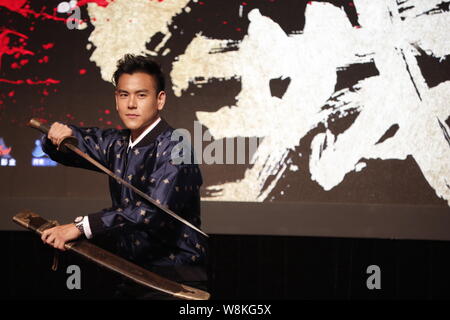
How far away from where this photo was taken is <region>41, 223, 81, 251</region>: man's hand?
1321 mm

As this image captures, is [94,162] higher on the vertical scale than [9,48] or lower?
lower

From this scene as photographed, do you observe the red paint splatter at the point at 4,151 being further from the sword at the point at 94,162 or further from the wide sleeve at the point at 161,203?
the wide sleeve at the point at 161,203

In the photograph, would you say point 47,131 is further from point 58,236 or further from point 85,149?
point 58,236

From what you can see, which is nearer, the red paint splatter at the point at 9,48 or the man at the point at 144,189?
the man at the point at 144,189

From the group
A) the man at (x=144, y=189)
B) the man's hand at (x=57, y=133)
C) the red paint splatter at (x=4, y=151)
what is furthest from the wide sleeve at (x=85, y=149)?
the red paint splatter at (x=4, y=151)

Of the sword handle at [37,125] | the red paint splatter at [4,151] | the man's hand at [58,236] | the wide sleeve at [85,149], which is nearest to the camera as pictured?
the man's hand at [58,236]

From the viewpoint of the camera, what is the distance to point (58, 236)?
4.35 feet

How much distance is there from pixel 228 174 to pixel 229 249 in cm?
48

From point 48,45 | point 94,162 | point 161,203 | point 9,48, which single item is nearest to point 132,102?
point 94,162

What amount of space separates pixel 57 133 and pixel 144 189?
0.31 meters

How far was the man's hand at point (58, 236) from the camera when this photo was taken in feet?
4.33

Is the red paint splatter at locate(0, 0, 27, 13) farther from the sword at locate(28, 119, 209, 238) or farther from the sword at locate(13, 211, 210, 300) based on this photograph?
the sword at locate(13, 211, 210, 300)

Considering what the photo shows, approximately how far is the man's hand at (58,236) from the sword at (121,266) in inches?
0.6
